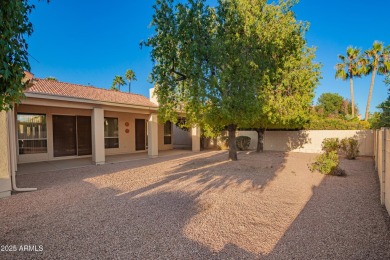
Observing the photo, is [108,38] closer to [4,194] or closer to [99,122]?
[99,122]

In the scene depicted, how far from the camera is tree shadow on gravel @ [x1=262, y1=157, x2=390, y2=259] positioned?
3070 mm

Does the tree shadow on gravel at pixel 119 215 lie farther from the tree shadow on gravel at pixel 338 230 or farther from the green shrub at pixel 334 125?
the green shrub at pixel 334 125

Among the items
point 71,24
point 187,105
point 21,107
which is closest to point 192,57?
point 187,105

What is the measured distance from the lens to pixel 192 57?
8.62 meters

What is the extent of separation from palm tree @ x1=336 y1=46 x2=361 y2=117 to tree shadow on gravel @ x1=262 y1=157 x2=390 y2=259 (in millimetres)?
22268

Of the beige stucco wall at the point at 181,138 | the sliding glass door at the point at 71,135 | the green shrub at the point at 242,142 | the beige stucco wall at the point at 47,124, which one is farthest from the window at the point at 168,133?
the beige stucco wall at the point at 47,124

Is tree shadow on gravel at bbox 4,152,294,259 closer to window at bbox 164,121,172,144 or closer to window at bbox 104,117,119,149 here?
window at bbox 104,117,119,149

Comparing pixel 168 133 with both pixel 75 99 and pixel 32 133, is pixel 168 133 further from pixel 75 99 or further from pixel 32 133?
pixel 32 133

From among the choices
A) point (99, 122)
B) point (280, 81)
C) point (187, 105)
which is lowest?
point (99, 122)

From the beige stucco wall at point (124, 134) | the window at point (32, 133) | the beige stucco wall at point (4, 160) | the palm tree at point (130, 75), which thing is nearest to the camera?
the beige stucco wall at point (4, 160)

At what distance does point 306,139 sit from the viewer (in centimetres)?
1639

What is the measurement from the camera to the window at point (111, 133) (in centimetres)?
1377

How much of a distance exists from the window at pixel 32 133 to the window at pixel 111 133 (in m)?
3.30

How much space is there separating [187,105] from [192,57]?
2188 millimetres
